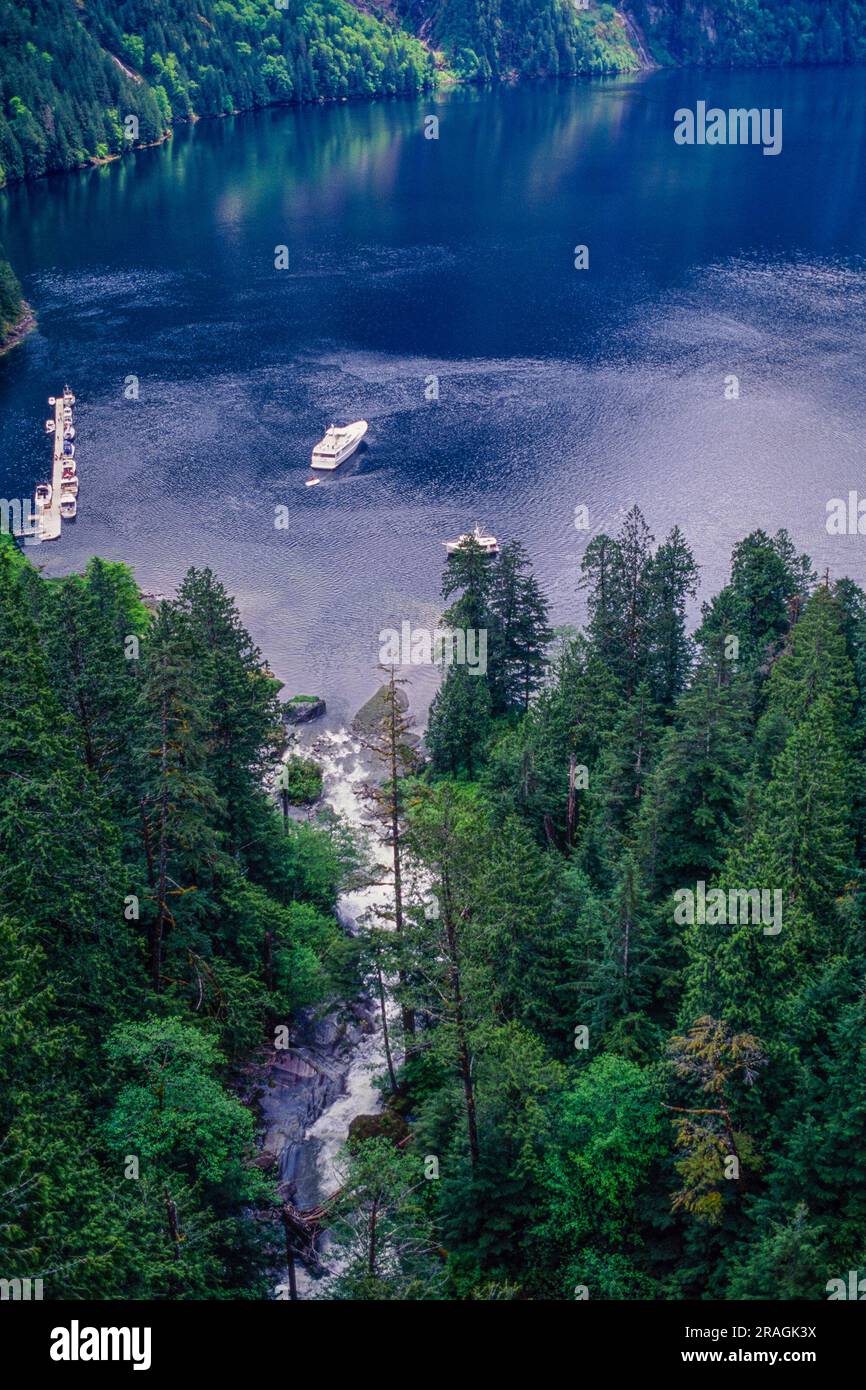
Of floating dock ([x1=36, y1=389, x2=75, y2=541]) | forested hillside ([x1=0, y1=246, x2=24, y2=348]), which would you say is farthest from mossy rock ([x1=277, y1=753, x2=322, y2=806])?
forested hillside ([x1=0, y1=246, x2=24, y2=348])

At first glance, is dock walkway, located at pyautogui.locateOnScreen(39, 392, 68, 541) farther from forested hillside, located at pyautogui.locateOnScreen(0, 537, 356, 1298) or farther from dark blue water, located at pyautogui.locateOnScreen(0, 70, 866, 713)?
forested hillside, located at pyautogui.locateOnScreen(0, 537, 356, 1298)

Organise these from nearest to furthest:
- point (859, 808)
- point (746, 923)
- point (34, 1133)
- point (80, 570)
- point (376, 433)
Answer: point (34, 1133) → point (746, 923) → point (859, 808) → point (80, 570) → point (376, 433)

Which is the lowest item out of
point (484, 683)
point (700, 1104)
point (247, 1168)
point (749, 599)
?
point (247, 1168)

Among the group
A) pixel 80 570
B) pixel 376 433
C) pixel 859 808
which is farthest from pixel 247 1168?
pixel 376 433

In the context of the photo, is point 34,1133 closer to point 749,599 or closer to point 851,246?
point 749,599

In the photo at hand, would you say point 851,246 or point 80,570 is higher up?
point 851,246

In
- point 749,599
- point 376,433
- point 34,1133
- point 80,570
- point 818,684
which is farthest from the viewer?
point 376,433

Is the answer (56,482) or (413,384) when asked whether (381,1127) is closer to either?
(56,482)

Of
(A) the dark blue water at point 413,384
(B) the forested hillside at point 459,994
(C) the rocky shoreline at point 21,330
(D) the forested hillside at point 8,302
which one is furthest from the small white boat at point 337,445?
(B) the forested hillside at point 459,994
